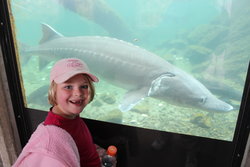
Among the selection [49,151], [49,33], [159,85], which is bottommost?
[49,151]

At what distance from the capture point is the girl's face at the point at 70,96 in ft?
3.46

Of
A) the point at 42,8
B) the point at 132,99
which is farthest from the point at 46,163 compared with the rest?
the point at 42,8

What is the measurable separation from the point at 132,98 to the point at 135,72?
0.20 meters

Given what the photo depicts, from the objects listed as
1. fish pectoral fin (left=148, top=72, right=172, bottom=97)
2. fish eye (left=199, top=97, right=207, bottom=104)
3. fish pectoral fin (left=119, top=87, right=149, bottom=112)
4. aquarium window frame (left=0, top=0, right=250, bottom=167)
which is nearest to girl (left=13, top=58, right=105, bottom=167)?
fish pectoral fin (left=119, top=87, right=149, bottom=112)

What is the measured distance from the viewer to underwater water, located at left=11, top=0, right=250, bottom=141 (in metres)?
1.29

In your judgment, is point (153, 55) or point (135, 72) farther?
point (135, 72)

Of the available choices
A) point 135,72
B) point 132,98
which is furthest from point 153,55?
point 132,98

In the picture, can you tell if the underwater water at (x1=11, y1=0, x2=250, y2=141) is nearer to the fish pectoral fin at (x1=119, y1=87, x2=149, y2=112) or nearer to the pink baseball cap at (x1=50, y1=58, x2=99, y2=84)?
the fish pectoral fin at (x1=119, y1=87, x2=149, y2=112)

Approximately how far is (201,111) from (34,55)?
1409 millimetres

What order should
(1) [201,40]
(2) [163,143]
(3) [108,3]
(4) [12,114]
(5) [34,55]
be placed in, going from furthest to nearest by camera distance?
1. (4) [12,114]
2. (5) [34,55]
3. (2) [163,143]
4. (3) [108,3]
5. (1) [201,40]

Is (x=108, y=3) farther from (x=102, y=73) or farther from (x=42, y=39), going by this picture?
(x=42, y=39)

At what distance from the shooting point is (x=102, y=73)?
1688mm

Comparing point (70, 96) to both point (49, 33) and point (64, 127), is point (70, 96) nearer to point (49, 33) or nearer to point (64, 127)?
point (64, 127)

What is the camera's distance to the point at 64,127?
1.07 m
